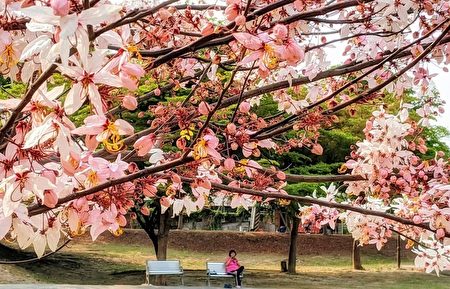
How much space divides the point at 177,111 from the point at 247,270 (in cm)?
1682

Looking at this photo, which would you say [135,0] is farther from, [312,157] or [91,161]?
[312,157]

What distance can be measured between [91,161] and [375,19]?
51.2 inches

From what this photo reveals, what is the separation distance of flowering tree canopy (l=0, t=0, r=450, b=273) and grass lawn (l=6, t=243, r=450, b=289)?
11505mm

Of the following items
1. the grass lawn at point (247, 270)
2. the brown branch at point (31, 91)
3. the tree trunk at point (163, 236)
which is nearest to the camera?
the brown branch at point (31, 91)

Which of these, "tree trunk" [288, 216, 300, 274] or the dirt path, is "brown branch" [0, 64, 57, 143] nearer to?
the dirt path

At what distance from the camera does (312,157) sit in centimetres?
1838

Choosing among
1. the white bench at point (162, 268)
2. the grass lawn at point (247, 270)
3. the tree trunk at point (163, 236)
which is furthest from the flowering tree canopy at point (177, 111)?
the tree trunk at point (163, 236)

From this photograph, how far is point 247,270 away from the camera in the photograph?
18.0m

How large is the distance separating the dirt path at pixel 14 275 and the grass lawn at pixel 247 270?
213 millimetres

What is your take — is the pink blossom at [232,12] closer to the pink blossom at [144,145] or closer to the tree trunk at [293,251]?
the pink blossom at [144,145]

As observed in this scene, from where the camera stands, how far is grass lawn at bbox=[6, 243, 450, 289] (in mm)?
14480

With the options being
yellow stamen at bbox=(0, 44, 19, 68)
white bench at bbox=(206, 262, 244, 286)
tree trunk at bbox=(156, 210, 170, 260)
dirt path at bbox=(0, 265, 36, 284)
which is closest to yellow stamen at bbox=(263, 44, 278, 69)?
yellow stamen at bbox=(0, 44, 19, 68)

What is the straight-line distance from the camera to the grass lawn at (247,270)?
14480mm

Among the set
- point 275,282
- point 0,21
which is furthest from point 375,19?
point 275,282
